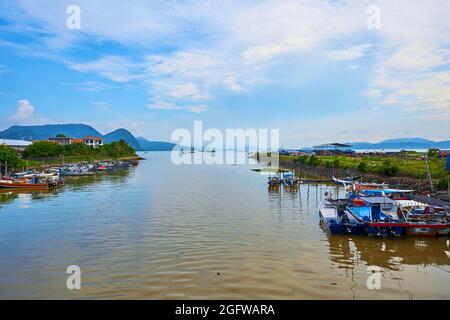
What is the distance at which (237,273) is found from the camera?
12.0 metres

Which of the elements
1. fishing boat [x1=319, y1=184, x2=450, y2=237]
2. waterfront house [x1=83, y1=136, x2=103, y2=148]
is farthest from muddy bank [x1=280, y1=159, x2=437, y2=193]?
waterfront house [x1=83, y1=136, x2=103, y2=148]

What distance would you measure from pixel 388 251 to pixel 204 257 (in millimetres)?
7641

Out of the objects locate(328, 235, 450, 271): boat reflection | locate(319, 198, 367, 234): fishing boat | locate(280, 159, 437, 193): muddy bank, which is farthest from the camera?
locate(280, 159, 437, 193): muddy bank

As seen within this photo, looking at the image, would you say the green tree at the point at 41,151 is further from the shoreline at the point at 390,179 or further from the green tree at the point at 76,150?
the shoreline at the point at 390,179

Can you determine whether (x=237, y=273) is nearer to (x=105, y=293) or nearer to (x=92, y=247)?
(x=105, y=293)

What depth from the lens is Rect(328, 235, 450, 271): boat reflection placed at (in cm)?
1352

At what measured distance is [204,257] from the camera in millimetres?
13664

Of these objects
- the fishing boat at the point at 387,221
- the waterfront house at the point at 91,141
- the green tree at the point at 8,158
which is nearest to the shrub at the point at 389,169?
the fishing boat at the point at 387,221

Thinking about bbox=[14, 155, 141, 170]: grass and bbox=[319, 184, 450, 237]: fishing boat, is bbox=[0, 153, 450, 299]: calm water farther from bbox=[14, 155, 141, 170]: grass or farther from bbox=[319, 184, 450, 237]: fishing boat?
bbox=[14, 155, 141, 170]: grass

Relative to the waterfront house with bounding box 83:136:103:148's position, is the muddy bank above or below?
below

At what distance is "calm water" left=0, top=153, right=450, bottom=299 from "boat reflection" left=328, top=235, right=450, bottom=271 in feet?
0.13

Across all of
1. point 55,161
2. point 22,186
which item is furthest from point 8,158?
point 55,161

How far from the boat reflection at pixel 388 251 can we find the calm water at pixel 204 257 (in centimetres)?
4
